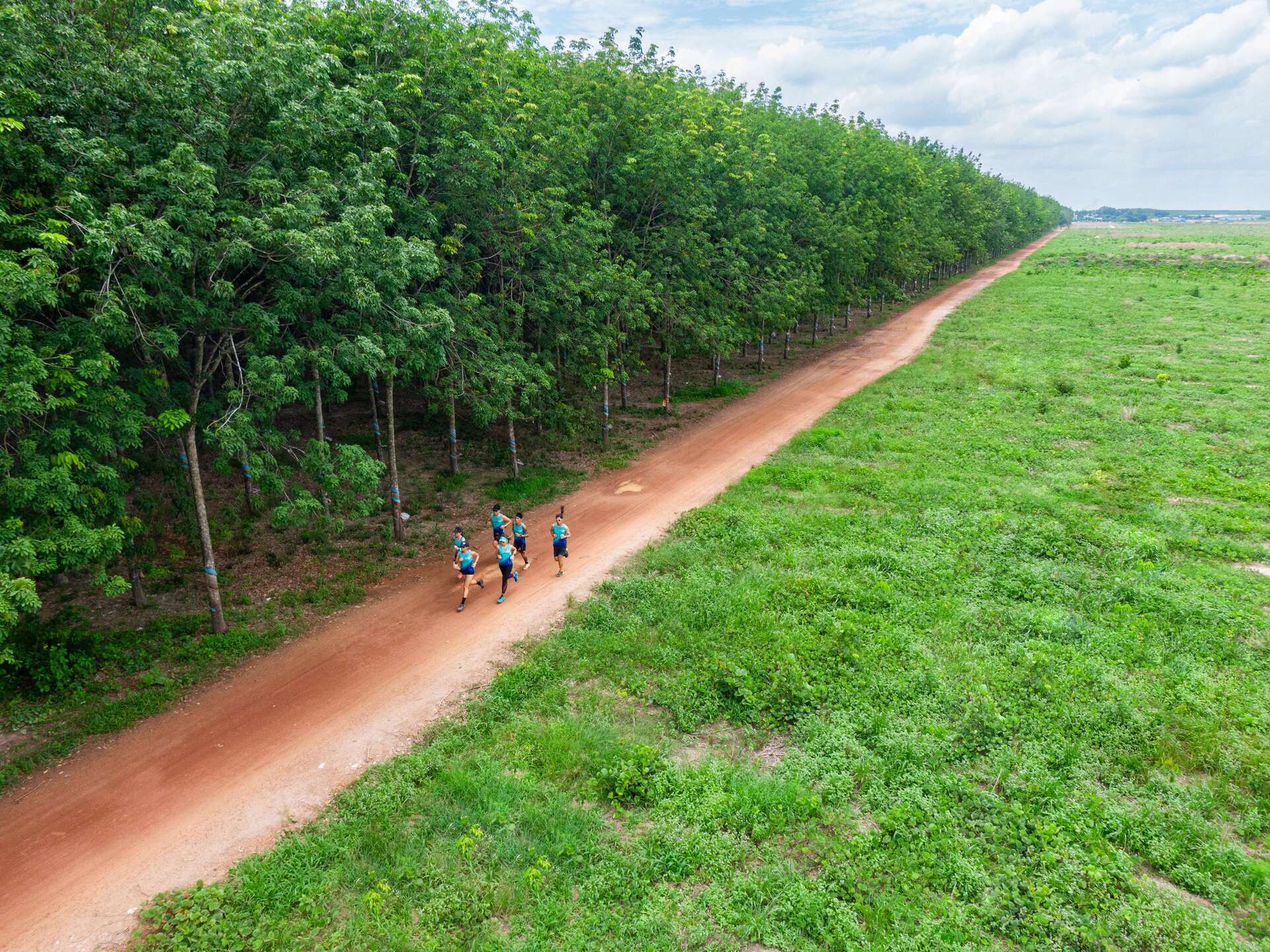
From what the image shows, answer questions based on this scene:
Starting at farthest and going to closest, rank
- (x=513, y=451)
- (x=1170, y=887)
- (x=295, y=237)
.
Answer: (x=513, y=451) → (x=295, y=237) → (x=1170, y=887)

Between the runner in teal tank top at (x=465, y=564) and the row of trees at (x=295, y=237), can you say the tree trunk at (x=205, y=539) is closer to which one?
the row of trees at (x=295, y=237)

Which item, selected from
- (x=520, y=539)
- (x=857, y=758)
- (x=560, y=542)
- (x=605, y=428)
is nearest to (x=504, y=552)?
(x=520, y=539)

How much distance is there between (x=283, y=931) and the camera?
7.93 metres

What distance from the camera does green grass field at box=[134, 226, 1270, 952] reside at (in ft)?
26.5

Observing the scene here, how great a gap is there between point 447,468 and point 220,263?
11.6 metres

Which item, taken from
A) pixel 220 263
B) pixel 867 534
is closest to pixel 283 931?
pixel 220 263

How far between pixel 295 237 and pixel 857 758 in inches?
483

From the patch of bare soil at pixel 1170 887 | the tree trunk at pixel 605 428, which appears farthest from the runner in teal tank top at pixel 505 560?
the patch of bare soil at pixel 1170 887

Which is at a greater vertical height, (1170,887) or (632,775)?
(632,775)

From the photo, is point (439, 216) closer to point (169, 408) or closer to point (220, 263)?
point (220, 263)

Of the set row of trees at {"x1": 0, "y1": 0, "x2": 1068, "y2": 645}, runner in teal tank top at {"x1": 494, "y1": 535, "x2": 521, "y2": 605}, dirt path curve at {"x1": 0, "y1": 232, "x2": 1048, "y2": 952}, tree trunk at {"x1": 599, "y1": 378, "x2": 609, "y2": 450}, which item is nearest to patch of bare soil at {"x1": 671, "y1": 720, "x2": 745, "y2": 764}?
dirt path curve at {"x1": 0, "y1": 232, "x2": 1048, "y2": 952}

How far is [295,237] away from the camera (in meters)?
11.4

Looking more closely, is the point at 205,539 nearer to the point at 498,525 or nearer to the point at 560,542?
the point at 498,525

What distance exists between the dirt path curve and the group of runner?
1.01 feet
